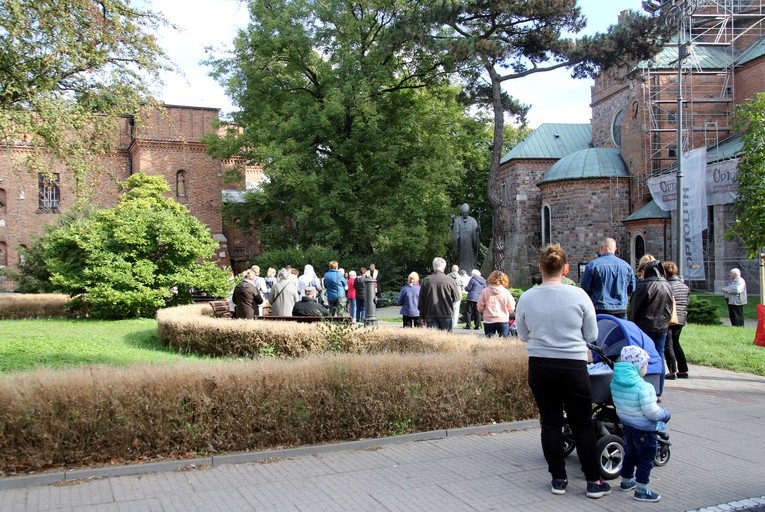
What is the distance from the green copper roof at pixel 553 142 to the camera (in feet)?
136

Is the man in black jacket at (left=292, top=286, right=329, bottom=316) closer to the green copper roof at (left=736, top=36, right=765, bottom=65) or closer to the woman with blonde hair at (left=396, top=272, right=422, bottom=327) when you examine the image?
the woman with blonde hair at (left=396, top=272, right=422, bottom=327)

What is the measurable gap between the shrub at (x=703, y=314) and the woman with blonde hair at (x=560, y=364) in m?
15.8

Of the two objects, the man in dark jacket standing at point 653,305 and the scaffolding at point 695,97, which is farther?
the scaffolding at point 695,97

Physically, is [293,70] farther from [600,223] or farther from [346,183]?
[600,223]

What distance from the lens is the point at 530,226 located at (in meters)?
40.8

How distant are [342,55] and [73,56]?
22.2 meters

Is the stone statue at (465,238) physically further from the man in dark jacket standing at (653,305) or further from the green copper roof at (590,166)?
the green copper roof at (590,166)

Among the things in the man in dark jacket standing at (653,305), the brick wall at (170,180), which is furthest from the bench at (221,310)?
the brick wall at (170,180)

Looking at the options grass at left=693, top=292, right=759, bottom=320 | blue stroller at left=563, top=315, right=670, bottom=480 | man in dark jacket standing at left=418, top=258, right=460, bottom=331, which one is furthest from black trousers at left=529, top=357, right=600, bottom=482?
grass at left=693, top=292, right=759, bottom=320

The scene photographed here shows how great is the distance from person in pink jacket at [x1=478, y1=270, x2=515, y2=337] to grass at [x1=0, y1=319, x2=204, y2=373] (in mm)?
5048

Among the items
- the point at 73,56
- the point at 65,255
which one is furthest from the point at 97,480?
the point at 65,255

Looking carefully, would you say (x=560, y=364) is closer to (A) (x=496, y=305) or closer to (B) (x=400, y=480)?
(B) (x=400, y=480)

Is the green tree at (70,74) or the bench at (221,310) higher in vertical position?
the green tree at (70,74)

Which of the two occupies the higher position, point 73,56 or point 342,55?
point 342,55
